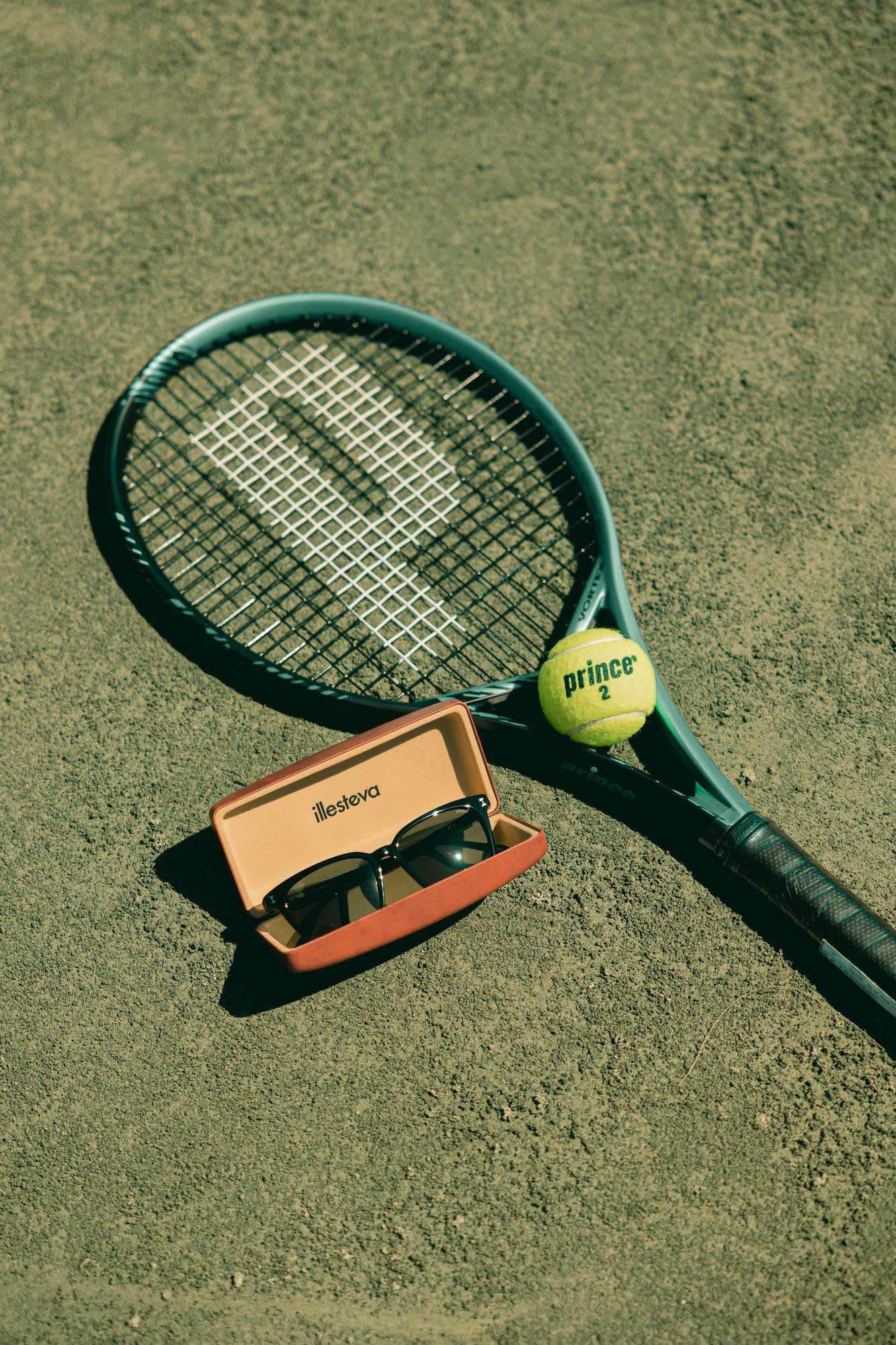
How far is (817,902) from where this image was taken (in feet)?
6.36

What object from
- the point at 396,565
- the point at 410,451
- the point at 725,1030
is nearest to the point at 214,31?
the point at 410,451

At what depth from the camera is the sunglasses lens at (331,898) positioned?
2.01 m

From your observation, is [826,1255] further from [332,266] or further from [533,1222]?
[332,266]

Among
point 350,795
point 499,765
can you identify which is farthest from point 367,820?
point 499,765

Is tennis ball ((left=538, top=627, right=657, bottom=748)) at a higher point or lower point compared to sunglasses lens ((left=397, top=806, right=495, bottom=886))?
higher

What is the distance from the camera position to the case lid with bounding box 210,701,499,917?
204 centimetres

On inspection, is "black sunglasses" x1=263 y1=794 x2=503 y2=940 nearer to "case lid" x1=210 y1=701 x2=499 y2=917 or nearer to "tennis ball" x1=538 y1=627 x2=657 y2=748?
"case lid" x1=210 y1=701 x2=499 y2=917

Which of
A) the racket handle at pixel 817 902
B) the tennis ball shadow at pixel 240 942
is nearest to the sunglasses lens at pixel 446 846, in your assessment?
the tennis ball shadow at pixel 240 942

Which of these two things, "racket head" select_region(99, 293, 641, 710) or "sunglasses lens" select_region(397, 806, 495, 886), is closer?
"sunglasses lens" select_region(397, 806, 495, 886)

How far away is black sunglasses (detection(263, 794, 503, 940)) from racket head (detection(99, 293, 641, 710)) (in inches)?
12.7

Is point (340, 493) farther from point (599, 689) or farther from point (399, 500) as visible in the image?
point (599, 689)

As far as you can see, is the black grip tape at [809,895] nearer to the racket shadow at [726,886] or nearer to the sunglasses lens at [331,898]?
the racket shadow at [726,886]

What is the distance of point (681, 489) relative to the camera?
2.51 metres

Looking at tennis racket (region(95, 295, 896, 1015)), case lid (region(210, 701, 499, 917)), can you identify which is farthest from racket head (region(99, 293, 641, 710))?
case lid (region(210, 701, 499, 917))
